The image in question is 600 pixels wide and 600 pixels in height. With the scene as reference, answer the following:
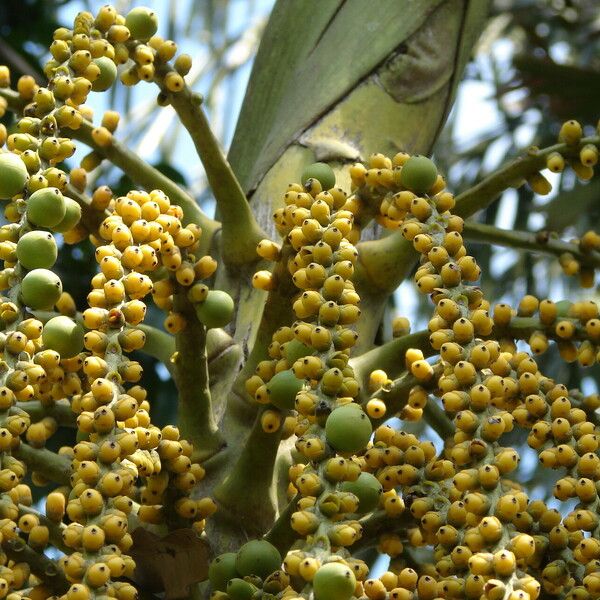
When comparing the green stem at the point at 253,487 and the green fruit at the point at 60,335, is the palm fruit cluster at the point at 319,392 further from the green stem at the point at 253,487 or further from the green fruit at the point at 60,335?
the green fruit at the point at 60,335

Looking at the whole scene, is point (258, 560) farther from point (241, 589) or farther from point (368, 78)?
point (368, 78)

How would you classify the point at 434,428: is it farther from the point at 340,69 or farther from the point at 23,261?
the point at 23,261

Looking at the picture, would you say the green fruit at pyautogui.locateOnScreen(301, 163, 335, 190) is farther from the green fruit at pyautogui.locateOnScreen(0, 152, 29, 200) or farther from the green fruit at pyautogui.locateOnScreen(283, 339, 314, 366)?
the green fruit at pyautogui.locateOnScreen(0, 152, 29, 200)

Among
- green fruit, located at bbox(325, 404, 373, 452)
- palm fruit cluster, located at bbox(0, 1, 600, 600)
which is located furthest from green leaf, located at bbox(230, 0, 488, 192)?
green fruit, located at bbox(325, 404, 373, 452)

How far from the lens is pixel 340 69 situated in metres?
1.74

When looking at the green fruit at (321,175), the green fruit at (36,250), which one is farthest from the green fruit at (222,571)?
the green fruit at (321,175)

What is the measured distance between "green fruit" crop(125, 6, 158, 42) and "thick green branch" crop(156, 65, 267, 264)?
0.06m

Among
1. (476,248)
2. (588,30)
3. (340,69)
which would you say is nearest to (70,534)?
(340,69)

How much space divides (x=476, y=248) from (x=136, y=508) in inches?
96.3

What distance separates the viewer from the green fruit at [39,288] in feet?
3.78

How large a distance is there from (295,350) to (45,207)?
306mm

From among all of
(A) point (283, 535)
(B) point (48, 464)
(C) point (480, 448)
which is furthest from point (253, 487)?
(C) point (480, 448)

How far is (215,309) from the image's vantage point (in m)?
1.36

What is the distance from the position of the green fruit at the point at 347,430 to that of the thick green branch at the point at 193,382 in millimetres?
372
